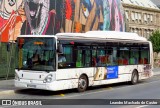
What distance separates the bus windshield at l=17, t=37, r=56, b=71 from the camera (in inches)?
637

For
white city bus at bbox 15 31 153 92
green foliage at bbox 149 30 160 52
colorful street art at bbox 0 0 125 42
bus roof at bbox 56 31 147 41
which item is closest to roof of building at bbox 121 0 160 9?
green foliage at bbox 149 30 160 52

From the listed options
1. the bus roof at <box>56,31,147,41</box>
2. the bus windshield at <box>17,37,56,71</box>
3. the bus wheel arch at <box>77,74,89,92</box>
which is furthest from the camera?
Result: the bus wheel arch at <box>77,74,89,92</box>

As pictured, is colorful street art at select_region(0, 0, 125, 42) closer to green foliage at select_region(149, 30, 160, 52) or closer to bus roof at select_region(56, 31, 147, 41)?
bus roof at select_region(56, 31, 147, 41)

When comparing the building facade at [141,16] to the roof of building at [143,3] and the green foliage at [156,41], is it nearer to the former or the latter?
the roof of building at [143,3]

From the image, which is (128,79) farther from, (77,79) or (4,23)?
(4,23)

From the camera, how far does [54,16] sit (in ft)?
93.5

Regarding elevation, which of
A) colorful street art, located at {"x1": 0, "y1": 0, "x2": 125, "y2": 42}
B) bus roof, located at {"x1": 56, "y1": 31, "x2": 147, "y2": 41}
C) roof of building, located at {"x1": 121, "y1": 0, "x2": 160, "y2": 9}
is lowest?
bus roof, located at {"x1": 56, "y1": 31, "x2": 147, "y2": 41}

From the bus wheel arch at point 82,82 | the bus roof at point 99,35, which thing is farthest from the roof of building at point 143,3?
the bus wheel arch at point 82,82

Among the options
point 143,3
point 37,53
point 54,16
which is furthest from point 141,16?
point 37,53

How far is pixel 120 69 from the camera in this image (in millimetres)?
20844

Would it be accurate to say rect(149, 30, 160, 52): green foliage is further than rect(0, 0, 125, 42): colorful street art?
Yes

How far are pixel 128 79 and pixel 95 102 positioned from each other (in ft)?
26.7

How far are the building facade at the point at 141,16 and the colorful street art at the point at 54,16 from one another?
30999mm

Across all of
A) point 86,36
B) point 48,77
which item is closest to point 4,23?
point 86,36
